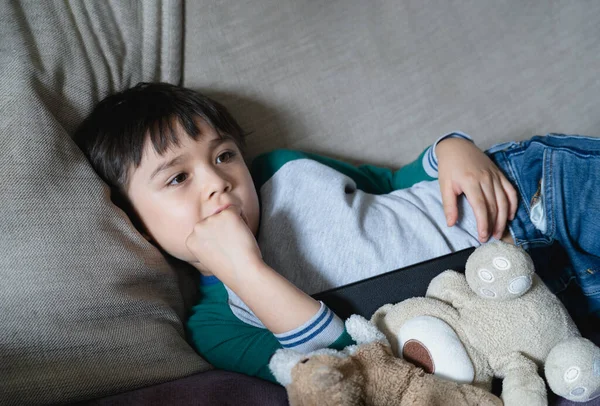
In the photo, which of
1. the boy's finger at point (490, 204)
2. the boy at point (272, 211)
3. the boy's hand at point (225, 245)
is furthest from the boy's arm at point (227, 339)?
the boy's finger at point (490, 204)

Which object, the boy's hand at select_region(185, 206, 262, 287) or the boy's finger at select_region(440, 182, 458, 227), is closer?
the boy's hand at select_region(185, 206, 262, 287)

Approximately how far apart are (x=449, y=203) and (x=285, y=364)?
438 mm

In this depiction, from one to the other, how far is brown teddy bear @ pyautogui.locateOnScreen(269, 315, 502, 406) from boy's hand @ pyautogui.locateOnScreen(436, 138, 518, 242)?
36cm

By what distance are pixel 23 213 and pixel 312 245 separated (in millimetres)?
434

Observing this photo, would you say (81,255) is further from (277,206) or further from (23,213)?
(277,206)

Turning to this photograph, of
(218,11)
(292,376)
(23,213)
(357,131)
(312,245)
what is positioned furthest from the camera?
(357,131)

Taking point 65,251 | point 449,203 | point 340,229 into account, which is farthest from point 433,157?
point 65,251

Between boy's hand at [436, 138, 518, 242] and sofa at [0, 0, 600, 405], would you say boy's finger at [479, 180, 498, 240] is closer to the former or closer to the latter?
boy's hand at [436, 138, 518, 242]

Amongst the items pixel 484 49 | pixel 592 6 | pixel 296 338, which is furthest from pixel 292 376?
pixel 592 6

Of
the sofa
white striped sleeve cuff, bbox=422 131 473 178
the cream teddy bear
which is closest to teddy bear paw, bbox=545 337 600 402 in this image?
the cream teddy bear

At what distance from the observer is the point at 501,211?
853mm

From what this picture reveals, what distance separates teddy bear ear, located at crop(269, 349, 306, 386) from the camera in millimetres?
563

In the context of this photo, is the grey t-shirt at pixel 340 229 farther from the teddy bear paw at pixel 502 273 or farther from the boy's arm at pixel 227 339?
the teddy bear paw at pixel 502 273

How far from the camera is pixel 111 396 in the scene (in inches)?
24.5
